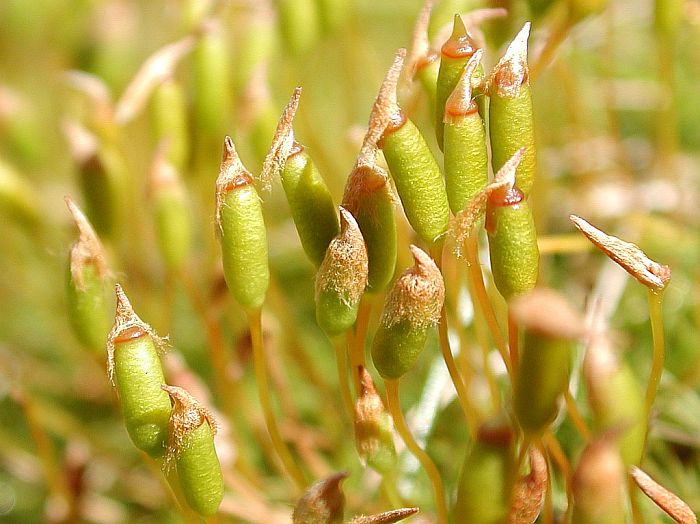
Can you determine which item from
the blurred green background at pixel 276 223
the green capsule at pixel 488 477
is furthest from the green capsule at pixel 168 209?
the green capsule at pixel 488 477

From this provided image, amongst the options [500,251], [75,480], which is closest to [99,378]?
[75,480]

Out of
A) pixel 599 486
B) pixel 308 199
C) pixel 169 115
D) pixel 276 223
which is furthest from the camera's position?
pixel 276 223

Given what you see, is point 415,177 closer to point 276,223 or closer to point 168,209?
point 168,209

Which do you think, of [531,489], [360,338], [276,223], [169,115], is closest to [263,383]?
[360,338]

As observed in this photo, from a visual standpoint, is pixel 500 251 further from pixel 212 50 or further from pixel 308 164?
pixel 212 50

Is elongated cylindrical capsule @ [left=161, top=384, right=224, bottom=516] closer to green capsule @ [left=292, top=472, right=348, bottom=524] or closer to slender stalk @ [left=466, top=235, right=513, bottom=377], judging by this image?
green capsule @ [left=292, top=472, right=348, bottom=524]

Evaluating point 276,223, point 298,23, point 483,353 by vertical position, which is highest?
point 298,23
